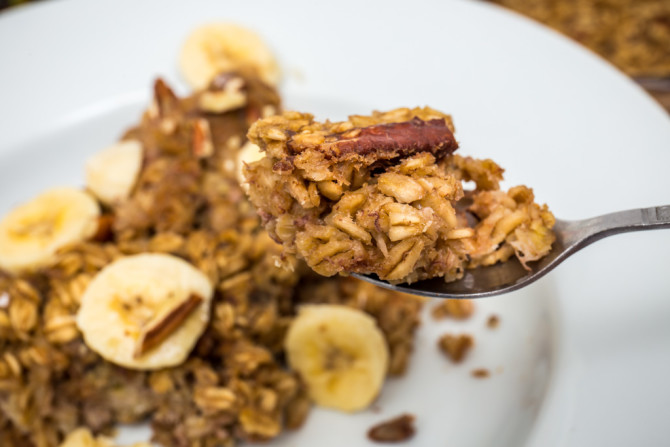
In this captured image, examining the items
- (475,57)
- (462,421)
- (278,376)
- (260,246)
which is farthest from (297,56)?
(462,421)

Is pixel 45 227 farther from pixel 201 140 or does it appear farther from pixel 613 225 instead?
pixel 613 225

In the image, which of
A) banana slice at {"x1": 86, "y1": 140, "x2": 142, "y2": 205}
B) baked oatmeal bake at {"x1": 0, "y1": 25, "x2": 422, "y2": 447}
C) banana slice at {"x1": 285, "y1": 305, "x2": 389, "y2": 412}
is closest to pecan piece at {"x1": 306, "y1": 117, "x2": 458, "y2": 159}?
baked oatmeal bake at {"x1": 0, "y1": 25, "x2": 422, "y2": 447}

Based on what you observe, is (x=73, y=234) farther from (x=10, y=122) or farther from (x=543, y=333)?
(x=543, y=333)

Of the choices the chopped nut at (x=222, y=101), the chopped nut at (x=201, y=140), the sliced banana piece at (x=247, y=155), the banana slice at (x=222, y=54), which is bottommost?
the sliced banana piece at (x=247, y=155)

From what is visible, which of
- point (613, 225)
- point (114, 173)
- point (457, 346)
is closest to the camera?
point (613, 225)

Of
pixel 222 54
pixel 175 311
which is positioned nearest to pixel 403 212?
pixel 175 311

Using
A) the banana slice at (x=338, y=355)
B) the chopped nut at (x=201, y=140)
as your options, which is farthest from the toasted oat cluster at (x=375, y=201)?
the chopped nut at (x=201, y=140)

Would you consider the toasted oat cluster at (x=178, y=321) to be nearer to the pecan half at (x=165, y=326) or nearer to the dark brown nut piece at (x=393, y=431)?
the pecan half at (x=165, y=326)
